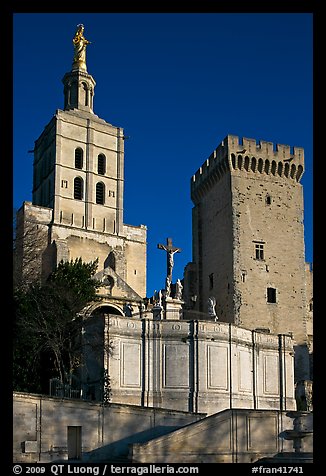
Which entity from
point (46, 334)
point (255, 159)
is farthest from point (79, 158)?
point (46, 334)

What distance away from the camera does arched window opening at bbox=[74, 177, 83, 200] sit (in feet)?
207

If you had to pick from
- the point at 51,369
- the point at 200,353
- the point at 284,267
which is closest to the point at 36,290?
the point at 51,369

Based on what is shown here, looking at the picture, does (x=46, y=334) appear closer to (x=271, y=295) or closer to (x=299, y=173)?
(x=271, y=295)

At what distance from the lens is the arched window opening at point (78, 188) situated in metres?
63.2

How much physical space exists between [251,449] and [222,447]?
3.67 ft

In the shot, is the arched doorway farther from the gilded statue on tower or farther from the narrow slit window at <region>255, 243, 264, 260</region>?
the gilded statue on tower

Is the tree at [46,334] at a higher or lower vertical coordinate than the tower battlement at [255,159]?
lower

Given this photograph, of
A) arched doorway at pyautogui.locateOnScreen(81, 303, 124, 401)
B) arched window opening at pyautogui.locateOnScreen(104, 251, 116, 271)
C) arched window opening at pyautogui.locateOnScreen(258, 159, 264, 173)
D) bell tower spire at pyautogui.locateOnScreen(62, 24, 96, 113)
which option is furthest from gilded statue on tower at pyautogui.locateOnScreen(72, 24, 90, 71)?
arched doorway at pyautogui.locateOnScreen(81, 303, 124, 401)

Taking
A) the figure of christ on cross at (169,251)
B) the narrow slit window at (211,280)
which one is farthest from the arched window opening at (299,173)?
the figure of christ on cross at (169,251)

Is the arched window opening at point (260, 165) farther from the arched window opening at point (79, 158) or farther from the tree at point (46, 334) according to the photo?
the arched window opening at point (79, 158)

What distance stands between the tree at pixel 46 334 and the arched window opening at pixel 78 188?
23.1 meters

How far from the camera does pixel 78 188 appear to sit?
63469 mm

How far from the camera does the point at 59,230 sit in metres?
59.0

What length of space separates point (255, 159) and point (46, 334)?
22662 mm
